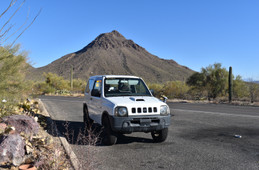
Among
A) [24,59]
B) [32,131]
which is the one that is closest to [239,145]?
[32,131]

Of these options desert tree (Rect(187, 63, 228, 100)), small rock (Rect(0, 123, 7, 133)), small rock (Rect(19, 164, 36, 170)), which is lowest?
small rock (Rect(19, 164, 36, 170))

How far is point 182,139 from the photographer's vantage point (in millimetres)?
7344

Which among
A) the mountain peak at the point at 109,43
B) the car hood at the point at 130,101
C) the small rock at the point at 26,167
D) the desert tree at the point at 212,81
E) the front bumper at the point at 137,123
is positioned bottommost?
the small rock at the point at 26,167

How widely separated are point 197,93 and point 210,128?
21799mm

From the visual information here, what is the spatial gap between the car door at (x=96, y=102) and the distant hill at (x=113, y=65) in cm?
8169

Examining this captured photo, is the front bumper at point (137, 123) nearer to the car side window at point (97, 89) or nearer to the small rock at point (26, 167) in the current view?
the car side window at point (97, 89)

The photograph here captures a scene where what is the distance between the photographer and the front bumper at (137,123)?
599cm

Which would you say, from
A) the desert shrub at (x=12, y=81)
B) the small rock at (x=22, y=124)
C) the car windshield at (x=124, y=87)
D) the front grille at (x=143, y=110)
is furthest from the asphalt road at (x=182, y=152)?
the desert shrub at (x=12, y=81)

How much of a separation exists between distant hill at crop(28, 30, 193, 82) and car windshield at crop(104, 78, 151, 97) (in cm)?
8208

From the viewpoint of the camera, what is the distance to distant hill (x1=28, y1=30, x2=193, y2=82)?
368 feet

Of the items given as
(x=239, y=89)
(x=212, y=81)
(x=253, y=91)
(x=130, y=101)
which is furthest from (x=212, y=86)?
(x=130, y=101)

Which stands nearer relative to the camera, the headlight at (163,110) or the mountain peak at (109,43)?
the headlight at (163,110)

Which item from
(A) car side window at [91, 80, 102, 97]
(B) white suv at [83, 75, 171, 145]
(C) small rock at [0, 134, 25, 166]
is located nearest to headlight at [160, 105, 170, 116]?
(B) white suv at [83, 75, 171, 145]

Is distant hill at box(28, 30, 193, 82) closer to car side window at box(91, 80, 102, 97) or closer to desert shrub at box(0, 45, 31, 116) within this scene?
desert shrub at box(0, 45, 31, 116)
